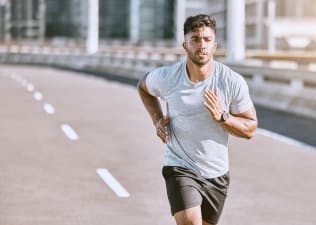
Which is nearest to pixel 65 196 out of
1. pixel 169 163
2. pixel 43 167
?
pixel 43 167

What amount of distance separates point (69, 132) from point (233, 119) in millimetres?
10628

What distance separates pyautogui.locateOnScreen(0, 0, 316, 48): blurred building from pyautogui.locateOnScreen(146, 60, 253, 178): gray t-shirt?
9150 cm

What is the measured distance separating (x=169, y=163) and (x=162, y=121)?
259 mm

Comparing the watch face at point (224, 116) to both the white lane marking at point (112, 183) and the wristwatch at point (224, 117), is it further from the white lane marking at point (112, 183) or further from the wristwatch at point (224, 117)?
the white lane marking at point (112, 183)

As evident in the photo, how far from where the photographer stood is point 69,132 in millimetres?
15523

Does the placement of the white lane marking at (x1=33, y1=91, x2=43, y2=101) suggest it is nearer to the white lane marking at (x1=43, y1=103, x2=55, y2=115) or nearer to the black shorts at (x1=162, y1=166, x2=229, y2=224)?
the white lane marking at (x1=43, y1=103, x2=55, y2=115)

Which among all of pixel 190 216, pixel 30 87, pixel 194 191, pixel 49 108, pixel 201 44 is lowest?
pixel 30 87

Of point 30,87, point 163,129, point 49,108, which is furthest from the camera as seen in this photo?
point 30,87

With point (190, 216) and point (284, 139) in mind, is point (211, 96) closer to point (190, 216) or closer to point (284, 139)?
point (190, 216)

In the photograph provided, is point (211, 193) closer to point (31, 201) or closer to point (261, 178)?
point (31, 201)

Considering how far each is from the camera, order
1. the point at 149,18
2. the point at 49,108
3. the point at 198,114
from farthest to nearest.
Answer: the point at 149,18 → the point at 49,108 → the point at 198,114

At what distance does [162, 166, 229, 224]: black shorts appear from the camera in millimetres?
5191

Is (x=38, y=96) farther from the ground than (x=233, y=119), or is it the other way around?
(x=233, y=119)

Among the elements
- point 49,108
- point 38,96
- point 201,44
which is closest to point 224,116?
point 201,44
